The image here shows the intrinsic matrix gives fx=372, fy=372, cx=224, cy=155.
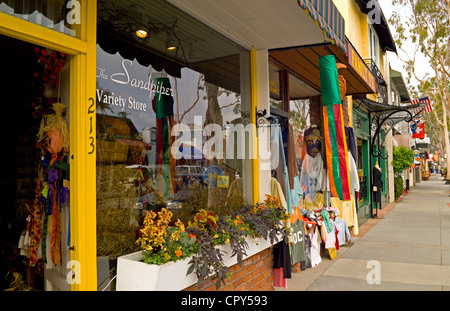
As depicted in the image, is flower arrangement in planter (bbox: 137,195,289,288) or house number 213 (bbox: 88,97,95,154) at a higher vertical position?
house number 213 (bbox: 88,97,95,154)

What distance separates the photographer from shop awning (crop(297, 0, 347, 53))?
3.37m

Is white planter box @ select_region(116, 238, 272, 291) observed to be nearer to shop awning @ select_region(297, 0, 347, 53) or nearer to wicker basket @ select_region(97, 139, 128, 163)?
wicker basket @ select_region(97, 139, 128, 163)

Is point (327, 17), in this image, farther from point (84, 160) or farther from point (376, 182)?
point (376, 182)

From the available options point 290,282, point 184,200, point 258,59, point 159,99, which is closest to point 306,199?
point 290,282

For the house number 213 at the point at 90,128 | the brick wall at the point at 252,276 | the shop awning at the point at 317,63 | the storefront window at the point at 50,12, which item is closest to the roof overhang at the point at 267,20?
the shop awning at the point at 317,63

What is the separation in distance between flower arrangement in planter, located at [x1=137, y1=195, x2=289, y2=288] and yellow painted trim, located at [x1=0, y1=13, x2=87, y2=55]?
1417 millimetres

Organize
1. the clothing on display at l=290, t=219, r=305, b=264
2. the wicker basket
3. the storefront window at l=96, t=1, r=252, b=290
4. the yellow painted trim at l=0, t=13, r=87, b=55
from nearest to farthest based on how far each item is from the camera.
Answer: the yellow painted trim at l=0, t=13, r=87, b=55
the wicker basket
the storefront window at l=96, t=1, r=252, b=290
the clothing on display at l=290, t=219, r=305, b=264

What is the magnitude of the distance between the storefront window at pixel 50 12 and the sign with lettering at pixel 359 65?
4.21m

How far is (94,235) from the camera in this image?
2652mm

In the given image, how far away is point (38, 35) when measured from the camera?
7.70ft

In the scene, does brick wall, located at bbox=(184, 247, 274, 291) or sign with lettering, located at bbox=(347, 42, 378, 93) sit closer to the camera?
brick wall, located at bbox=(184, 247, 274, 291)

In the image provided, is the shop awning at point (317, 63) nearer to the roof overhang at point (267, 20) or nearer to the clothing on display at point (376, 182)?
the roof overhang at point (267, 20)

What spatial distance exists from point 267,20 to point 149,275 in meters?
2.92

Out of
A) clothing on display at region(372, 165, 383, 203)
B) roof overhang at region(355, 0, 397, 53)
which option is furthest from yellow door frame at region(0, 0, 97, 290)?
clothing on display at region(372, 165, 383, 203)
